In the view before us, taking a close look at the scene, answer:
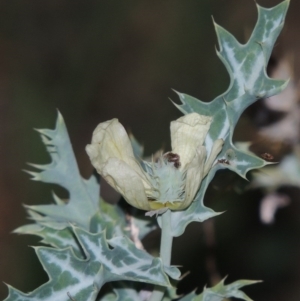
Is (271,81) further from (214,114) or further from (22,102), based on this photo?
(22,102)

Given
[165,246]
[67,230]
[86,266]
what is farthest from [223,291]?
[67,230]

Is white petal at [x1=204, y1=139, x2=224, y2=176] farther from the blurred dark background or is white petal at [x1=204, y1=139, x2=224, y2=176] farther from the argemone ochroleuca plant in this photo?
the blurred dark background

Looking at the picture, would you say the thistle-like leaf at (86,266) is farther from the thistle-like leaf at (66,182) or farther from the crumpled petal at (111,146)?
the thistle-like leaf at (66,182)

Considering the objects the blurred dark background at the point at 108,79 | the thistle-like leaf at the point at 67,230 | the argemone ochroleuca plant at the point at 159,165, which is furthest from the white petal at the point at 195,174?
the blurred dark background at the point at 108,79

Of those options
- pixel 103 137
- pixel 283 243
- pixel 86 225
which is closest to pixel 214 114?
pixel 103 137

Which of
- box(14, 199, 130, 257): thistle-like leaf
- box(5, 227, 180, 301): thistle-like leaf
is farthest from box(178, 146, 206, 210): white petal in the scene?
box(14, 199, 130, 257): thistle-like leaf
